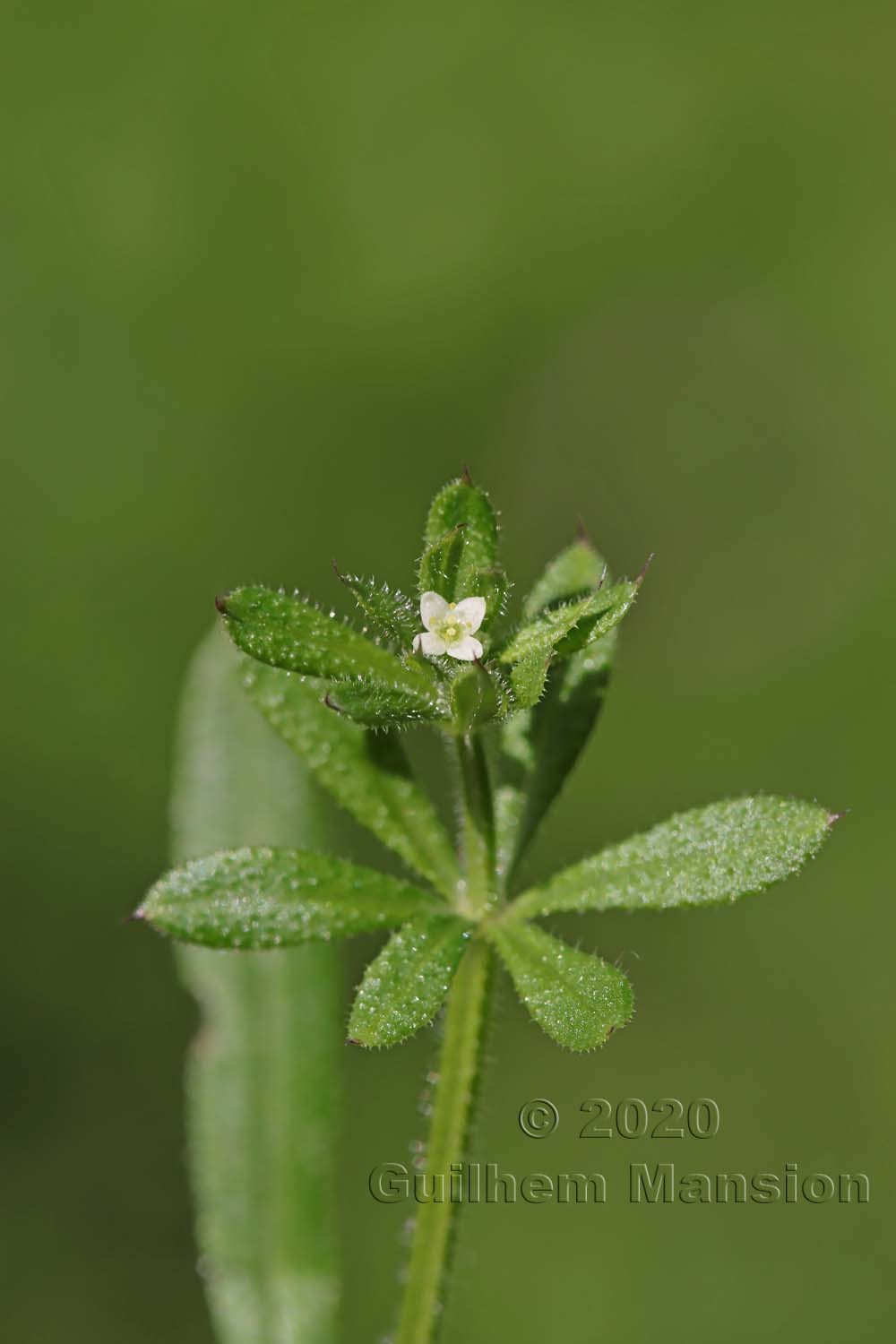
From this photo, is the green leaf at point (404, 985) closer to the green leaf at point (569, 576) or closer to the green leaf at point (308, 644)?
the green leaf at point (308, 644)

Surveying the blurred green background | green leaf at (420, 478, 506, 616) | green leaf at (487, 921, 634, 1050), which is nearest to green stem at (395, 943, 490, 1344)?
green leaf at (487, 921, 634, 1050)

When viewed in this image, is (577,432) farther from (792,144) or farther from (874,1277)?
(874,1277)

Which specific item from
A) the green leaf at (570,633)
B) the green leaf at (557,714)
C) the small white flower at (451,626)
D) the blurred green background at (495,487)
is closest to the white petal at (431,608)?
the small white flower at (451,626)

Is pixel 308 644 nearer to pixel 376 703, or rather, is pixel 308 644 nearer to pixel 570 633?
pixel 376 703

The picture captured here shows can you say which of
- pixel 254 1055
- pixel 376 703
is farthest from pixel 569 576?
pixel 254 1055

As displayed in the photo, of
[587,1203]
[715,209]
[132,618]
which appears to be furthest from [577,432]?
[587,1203]
